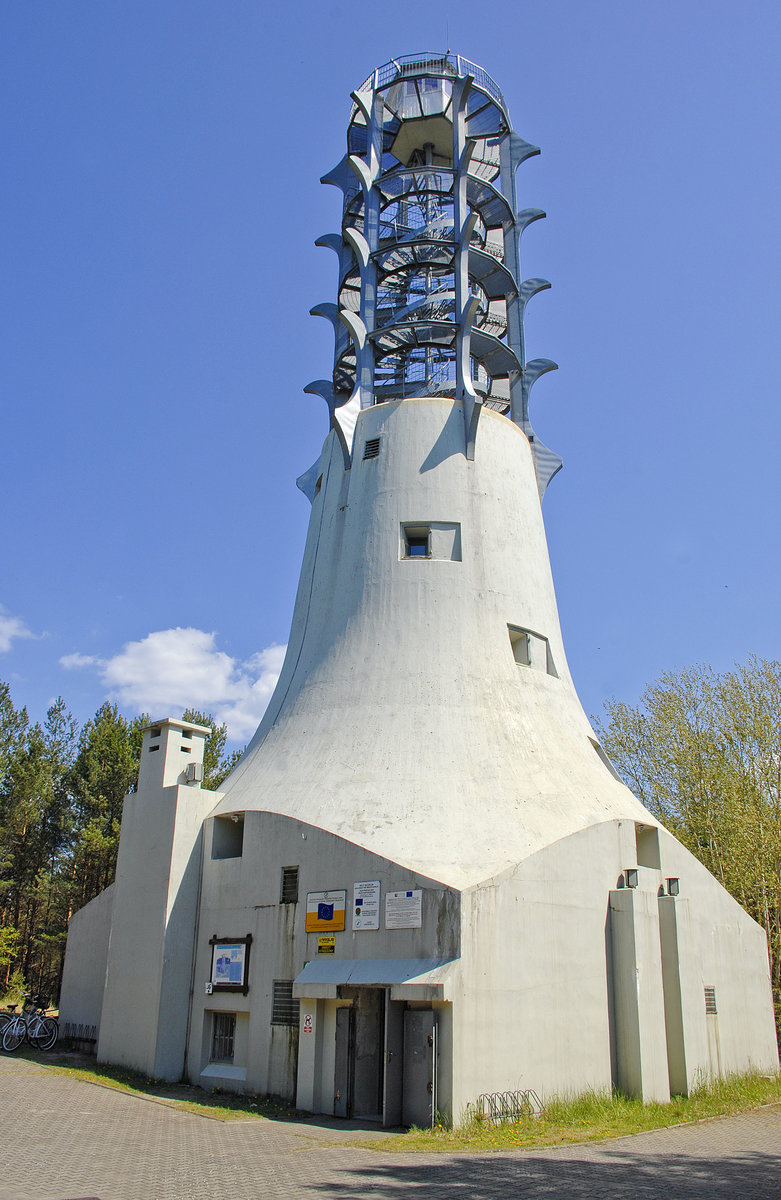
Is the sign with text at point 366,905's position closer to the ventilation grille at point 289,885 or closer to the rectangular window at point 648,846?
the ventilation grille at point 289,885

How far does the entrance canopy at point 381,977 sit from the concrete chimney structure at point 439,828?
0.04 metres

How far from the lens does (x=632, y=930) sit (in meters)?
15.1

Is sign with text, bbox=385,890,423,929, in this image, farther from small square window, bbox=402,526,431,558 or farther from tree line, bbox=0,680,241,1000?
tree line, bbox=0,680,241,1000

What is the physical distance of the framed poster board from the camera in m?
15.7

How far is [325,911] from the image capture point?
14.5 metres

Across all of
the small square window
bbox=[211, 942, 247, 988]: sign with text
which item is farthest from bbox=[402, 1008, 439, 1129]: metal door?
the small square window

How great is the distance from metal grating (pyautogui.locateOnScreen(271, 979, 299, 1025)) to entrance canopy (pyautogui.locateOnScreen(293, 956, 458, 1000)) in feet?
1.70

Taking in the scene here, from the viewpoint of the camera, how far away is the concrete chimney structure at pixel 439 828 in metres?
13.3

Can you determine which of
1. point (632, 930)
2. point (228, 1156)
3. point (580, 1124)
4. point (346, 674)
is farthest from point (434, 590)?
point (228, 1156)

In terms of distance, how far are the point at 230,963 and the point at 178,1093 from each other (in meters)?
2.11

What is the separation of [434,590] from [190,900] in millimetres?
7622

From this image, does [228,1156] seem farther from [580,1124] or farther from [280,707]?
[280,707]

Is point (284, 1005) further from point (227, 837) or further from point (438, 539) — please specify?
point (438, 539)

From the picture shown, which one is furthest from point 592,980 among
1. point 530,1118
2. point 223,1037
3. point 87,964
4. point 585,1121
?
point 87,964
